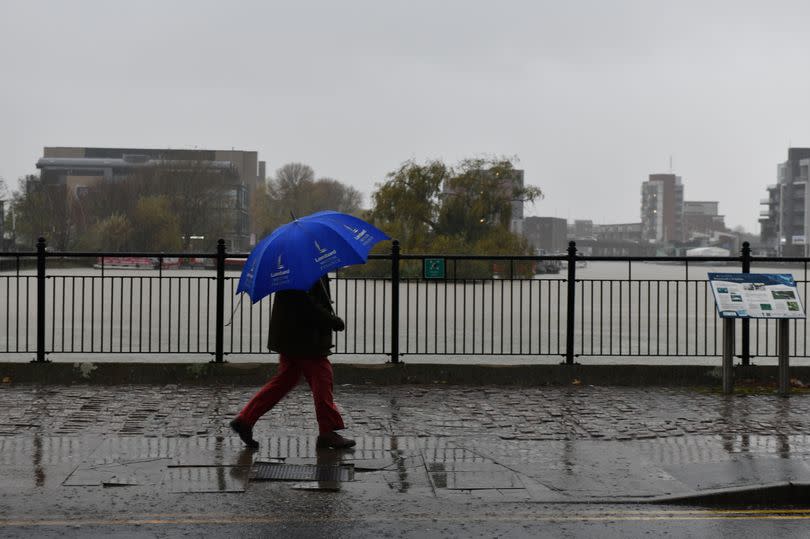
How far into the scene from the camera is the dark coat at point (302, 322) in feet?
28.8

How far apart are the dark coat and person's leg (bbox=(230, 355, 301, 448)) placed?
0.17m

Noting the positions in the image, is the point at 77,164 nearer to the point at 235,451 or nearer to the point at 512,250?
the point at 512,250

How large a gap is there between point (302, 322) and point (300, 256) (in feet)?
2.32

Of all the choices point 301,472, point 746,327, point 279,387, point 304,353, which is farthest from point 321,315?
point 746,327

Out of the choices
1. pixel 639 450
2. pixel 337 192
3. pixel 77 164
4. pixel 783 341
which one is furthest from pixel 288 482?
pixel 77 164

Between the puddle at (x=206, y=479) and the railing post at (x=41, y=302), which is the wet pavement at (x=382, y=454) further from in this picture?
the railing post at (x=41, y=302)

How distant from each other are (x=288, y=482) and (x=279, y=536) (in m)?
1.48

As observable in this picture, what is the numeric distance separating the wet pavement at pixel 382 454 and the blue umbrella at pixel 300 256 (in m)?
1.45

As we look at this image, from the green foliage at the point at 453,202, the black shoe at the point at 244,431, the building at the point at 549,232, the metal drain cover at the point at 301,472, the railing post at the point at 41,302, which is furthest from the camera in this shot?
the building at the point at 549,232

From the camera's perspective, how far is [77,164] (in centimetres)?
17912

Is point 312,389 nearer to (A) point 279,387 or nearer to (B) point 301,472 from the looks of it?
(A) point 279,387

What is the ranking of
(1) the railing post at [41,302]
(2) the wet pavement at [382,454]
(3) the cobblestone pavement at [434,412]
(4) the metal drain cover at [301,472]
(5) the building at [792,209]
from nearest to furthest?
(2) the wet pavement at [382,454]
(4) the metal drain cover at [301,472]
(3) the cobblestone pavement at [434,412]
(1) the railing post at [41,302]
(5) the building at [792,209]

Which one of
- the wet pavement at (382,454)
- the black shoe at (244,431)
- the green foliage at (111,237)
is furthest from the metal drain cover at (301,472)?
the green foliage at (111,237)

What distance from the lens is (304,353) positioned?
8.84m
